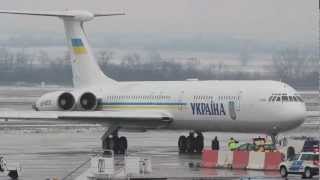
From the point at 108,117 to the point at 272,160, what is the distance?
1249 centimetres

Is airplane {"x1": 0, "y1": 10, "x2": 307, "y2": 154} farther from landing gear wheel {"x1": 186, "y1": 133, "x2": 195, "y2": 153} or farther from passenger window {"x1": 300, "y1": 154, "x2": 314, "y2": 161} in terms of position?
passenger window {"x1": 300, "y1": 154, "x2": 314, "y2": 161}

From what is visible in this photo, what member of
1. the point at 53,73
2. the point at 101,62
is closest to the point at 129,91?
the point at 101,62

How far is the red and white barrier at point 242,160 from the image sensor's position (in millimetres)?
35125

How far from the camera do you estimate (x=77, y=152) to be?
44.6 metres

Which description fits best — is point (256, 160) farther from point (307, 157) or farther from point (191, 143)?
point (191, 143)

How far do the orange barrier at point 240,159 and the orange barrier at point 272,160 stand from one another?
92 cm

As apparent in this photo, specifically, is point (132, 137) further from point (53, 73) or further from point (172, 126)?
point (53, 73)

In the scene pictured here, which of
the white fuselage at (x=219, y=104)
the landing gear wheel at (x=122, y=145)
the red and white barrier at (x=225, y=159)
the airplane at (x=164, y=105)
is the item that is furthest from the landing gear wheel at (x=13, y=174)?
the landing gear wheel at (x=122, y=145)

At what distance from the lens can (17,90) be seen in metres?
160

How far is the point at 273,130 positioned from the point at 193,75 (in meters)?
50.4

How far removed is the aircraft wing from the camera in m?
44.8

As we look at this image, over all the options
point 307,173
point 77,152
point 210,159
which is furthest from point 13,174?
point 77,152

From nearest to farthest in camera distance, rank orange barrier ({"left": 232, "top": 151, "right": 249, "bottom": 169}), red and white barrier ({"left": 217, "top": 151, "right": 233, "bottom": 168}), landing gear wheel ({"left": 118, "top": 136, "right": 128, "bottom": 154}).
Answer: orange barrier ({"left": 232, "top": 151, "right": 249, "bottom": 169}) → red and white barrier ({"left": 217, "top": 151, "right": 233, "bottom": 168}) → landing gear wheel ({"left": 118, "top": 136, "right": 128, "bottom": 154})

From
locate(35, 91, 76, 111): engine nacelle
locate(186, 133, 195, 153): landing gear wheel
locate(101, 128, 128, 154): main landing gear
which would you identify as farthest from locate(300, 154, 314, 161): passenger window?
locate(35, 91, 76, 111): engine nacelle
